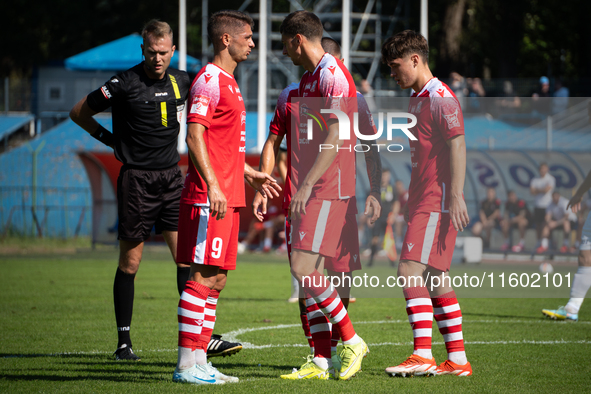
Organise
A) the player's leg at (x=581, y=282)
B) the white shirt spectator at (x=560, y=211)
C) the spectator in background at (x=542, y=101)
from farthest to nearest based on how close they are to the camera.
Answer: the spectator in background at (x=542, y=101), the white shirt spectator at (x=560, y=211), the player's leg at (x=581, y=282)

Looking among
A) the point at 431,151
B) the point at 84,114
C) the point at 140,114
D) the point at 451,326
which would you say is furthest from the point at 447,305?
the point at 84,114

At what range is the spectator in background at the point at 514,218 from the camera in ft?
55.6

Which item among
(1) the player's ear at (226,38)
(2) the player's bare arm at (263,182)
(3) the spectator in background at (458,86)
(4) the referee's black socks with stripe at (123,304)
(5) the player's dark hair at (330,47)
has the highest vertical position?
(3) the spectator in background at (458,86)

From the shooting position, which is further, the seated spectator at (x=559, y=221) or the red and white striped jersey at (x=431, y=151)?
the seated spectator at (x=559, y=221)

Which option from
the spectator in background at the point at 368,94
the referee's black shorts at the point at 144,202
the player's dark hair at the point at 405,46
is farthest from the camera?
the spectator in background at the point at 368,94

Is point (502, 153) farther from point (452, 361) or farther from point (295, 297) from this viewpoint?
point (452, 361)

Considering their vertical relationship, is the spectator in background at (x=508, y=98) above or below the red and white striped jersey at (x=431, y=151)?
above

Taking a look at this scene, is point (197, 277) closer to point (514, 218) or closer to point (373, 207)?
point (373, 207)

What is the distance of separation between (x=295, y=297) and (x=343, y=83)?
5640mm

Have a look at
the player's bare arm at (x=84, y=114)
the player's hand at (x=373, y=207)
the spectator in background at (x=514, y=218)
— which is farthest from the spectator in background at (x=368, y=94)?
the player's hand at (x=373, y=207)

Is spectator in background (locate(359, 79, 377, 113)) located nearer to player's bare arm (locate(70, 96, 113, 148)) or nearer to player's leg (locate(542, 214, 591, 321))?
player's leg (locate(542, 214, 591, 321))

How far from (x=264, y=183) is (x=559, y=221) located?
13.2 m

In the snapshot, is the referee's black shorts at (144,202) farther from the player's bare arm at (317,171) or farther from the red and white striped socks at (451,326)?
the red and white striped socks at (451,326)

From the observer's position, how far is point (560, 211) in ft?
54.9
